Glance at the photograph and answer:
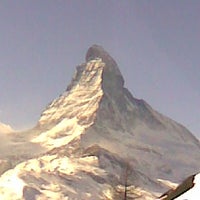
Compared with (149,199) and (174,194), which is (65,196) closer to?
(149,199)

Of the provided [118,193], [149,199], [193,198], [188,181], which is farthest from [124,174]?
[149,199]

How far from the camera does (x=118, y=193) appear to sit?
30328 mm

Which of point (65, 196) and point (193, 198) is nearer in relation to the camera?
point (193, 198)

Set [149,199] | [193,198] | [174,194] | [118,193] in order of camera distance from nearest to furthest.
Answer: [193,198] → [174,194] → [118,193] → [149,199]

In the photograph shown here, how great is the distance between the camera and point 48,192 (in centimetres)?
19888

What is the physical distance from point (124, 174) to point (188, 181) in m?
8.59

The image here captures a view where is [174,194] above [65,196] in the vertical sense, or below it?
above

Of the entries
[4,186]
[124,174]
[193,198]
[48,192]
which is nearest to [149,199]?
[48,192]

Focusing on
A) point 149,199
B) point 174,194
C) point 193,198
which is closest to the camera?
point 193,198

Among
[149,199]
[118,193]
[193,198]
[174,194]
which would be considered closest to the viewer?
[193,198]

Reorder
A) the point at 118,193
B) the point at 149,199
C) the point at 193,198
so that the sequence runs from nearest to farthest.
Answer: the point at 193,198 < the point at 118,193 < the point at 149,199

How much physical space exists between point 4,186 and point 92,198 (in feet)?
124

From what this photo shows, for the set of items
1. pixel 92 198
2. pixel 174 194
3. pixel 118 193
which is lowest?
pixel 92 198

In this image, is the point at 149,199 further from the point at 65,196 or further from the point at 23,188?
the point at 23,188
